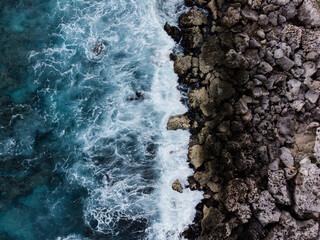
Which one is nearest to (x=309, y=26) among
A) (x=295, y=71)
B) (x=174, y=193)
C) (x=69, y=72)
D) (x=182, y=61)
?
(x=295, y=71)

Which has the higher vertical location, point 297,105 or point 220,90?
point 297,105

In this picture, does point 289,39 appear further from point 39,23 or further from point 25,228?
point 25,228

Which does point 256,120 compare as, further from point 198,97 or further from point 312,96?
point 198,97

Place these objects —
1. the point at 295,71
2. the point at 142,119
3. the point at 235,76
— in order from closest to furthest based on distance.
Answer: the point at 295,71, the point at 235,76, the point at 142,119

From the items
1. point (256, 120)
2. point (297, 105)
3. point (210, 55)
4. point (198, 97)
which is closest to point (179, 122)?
point (198, 97)

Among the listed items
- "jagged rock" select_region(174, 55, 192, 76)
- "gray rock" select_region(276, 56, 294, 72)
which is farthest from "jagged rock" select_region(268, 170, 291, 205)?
"jagged rock" select_region(174, 55, 192, 76)

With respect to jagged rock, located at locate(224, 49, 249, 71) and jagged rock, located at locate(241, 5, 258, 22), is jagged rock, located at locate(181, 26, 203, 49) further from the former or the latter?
jagged rock, located at locate(241, 5, 258, 22)
